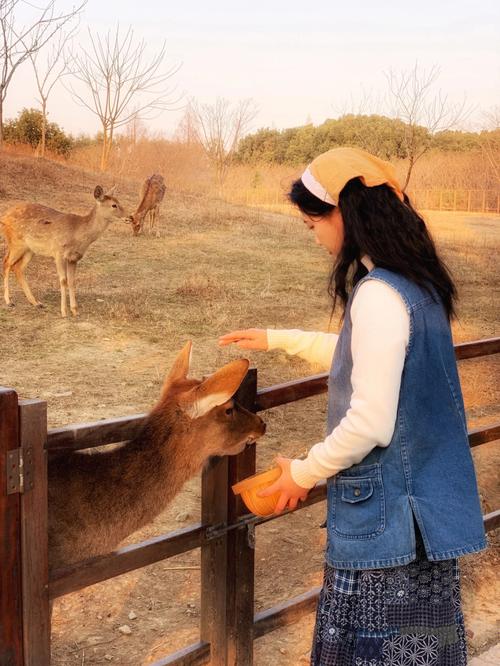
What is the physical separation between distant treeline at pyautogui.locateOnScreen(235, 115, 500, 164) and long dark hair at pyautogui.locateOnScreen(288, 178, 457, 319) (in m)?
22.9

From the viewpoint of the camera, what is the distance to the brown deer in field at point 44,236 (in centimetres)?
1171

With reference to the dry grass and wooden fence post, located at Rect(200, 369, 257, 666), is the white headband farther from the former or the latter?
the dry grass

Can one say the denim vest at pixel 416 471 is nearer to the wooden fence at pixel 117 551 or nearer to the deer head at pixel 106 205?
the wooden fence at pixel 117 551

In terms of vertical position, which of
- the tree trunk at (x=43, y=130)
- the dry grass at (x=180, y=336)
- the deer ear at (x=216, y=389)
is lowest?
the dry grass at (x=180, y=336)

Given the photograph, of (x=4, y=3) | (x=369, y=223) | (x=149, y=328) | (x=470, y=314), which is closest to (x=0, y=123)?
(x=4, y=3)

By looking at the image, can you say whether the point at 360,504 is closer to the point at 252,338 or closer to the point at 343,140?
the point at 252,338

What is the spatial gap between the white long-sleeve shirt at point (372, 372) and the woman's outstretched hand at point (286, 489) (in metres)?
0.16

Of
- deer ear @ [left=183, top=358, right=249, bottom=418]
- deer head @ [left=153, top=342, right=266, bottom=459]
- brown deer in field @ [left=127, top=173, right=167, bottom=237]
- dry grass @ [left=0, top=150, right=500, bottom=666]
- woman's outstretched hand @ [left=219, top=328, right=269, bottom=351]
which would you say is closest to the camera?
deer ear @ [left=183, top=358, right=249, bottom=418]

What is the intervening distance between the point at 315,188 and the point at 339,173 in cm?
7

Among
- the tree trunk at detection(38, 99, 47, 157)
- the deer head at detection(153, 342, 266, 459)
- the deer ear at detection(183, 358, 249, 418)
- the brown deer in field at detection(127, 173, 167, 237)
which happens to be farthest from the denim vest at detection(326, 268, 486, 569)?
the tree trunk at detection(38, 99, 47, 157)

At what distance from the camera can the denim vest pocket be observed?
6.59ft

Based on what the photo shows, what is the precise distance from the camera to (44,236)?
11781mm

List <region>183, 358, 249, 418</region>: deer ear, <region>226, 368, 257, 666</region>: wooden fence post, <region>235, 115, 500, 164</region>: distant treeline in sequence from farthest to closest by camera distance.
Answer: <region>235, 115, 500, 164</region>: distant treeline, <region>226, 368, 257, 666</region>: wooden fence post, <region>183, 358, 249, 418</region>: deer ear

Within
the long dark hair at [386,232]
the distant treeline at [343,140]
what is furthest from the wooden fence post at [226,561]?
the distant treeline at [343,140]
